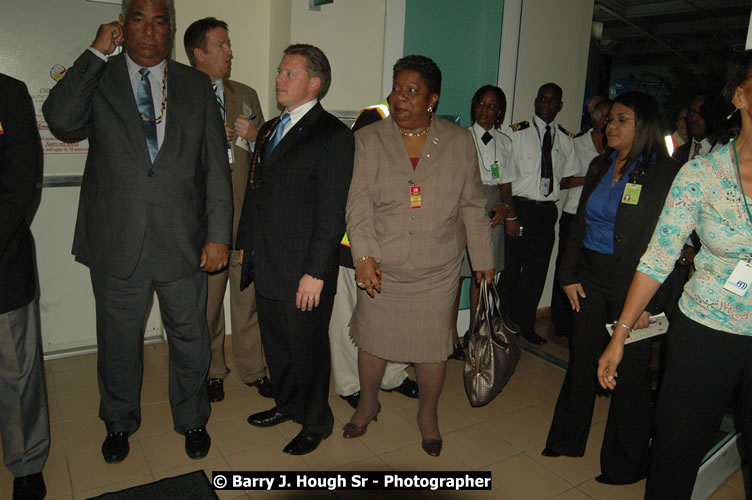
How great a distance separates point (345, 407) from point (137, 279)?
1347 millimetres

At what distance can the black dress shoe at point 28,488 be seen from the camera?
7.04ft

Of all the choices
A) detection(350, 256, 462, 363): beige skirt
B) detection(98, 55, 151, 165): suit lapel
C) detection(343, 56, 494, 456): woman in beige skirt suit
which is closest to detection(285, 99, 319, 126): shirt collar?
detection(343, 56, 494, 456): woman in beige skirt suit

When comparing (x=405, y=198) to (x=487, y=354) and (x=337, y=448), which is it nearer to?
(x=487, y=354)

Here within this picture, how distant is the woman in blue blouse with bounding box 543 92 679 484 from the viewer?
225 cm

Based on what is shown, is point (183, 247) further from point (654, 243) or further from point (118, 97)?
point (654, 243)

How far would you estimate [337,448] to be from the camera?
2.62 m

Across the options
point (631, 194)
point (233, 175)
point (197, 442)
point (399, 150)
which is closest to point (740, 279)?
point (631, 194)

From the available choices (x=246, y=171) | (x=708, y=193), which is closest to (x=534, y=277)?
(x=246, y=171)

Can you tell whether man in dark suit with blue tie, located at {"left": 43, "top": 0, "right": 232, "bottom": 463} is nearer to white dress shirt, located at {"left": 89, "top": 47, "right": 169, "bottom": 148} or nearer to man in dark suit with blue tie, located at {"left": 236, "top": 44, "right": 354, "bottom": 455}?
white dress shirt, located at {"left": 89, "top": 47, "right": 169, "bottom": 148}

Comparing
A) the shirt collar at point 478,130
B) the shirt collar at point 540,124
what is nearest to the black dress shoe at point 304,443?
the shirt collar at point 478,130

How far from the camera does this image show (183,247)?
7.63ft

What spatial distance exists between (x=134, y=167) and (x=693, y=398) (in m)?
2.15

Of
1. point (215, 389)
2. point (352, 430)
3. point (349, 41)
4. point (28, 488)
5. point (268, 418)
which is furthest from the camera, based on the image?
point (349, 41)

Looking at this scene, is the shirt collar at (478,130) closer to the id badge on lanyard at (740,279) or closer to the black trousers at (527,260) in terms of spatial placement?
the black trousers at (527,260)
